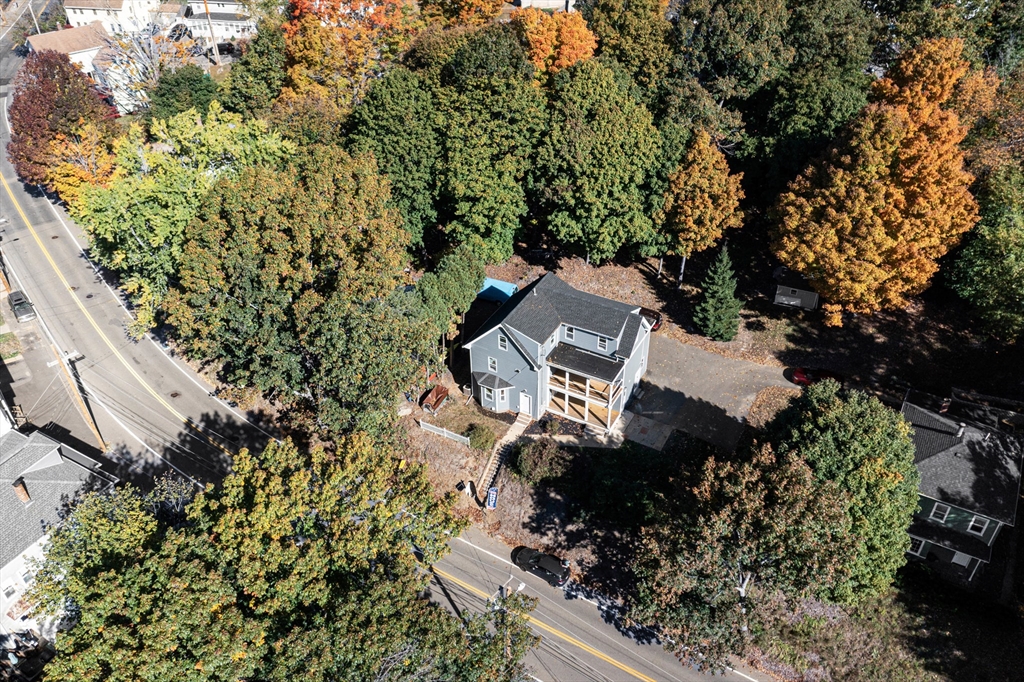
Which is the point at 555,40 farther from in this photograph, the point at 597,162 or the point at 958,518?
the point at 958,518

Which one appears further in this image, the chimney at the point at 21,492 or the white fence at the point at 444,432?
the white fence at the point at 444,432

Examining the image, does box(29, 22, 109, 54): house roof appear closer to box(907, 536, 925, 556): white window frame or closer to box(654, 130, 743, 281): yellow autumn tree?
box(654, 130, 743, 281): yellow autumn tree

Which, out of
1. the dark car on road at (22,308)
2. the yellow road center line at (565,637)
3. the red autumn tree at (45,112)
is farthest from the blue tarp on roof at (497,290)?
the red autumn tree at (45,112)

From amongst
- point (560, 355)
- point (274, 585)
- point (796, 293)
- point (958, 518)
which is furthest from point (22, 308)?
point (958, 518)

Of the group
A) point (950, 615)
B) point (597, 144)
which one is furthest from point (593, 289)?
point (950, 615)

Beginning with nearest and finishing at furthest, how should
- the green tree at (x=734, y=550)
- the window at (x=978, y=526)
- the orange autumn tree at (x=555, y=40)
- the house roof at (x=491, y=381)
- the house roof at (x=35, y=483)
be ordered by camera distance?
the green tree at (x=734, y=550) → the house roof at (x=35, y=483) → the window at (x=978, y=526) → the house roof at (x=491, y=381) → the orange autumn tree at (x=555, y=40)

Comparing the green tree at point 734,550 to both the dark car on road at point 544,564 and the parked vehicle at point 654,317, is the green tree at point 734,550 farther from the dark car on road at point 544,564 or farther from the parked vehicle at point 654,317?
the parked vehicle at point 654,317
